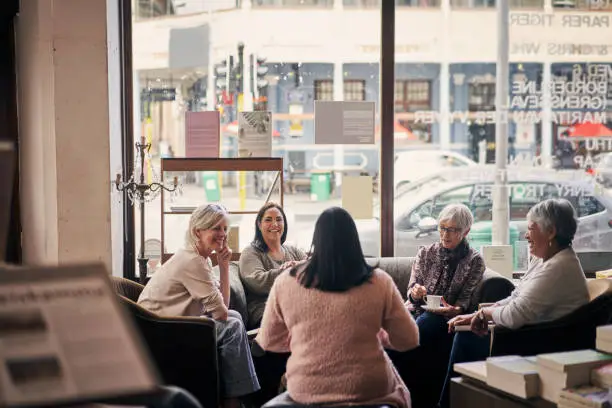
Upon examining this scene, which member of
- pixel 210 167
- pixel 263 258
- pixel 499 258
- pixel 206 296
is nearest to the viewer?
pixel 206 296

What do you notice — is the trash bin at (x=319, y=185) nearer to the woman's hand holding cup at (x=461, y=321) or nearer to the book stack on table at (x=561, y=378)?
the woman's hand holding cup at (x=461, y=321)

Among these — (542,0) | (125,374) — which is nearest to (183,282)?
(125,374)

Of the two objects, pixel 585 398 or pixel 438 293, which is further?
pixel 438 293

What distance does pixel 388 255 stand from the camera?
580cm

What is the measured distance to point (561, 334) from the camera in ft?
12.1

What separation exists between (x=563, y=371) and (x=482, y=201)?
3005 mm

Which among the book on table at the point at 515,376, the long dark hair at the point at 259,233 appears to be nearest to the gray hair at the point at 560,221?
the book on table at the point at 515,376

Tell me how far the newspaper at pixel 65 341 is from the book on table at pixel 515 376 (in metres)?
1.91

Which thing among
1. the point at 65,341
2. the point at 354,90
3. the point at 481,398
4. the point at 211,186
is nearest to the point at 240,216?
the point at 211,186

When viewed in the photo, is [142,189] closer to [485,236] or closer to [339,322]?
[485,236]

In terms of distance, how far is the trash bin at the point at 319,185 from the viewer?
18.9 ft

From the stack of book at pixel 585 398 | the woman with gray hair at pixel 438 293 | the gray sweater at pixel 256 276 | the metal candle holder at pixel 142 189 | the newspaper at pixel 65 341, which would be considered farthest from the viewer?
the metal candle holder at pixel 142 189

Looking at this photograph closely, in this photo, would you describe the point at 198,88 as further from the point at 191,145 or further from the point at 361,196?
the point at 361,196

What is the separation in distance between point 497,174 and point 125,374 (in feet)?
15.6
